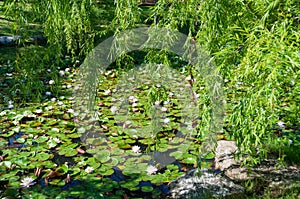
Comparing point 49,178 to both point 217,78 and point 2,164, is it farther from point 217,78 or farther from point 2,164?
point 217,78

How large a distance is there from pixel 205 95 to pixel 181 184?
80 centimetres

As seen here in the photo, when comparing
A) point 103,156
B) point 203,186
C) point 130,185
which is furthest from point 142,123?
point 203,186

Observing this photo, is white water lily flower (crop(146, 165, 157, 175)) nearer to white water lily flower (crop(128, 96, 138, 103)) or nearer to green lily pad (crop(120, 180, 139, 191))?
green lily pad (crop(120, 180, 139, 191))

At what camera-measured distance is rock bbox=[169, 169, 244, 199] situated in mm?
1934

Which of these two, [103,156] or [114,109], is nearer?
[103,156]

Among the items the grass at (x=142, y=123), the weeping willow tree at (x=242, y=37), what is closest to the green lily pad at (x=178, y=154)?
the grass at (x=142, y=123)

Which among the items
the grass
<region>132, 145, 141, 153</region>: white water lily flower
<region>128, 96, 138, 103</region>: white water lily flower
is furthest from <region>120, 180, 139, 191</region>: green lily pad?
<region>128, 96, 138, 103</region>: white water lily flower

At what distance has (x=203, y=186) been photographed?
→ 1986 millimetres

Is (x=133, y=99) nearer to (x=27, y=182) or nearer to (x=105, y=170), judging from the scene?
(x=105, y=170)

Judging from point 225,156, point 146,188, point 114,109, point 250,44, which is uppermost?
point 250,44

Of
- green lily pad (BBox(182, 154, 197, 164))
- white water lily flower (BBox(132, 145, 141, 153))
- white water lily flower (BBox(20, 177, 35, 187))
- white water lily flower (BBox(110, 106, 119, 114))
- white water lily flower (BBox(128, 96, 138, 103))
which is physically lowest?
white water lily flower (BBox(20, 177, 35, 187))

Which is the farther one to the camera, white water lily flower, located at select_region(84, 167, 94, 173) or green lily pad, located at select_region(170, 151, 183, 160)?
green lily pad, located at select_region(170, 151, 183, 160)

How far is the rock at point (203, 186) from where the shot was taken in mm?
1934

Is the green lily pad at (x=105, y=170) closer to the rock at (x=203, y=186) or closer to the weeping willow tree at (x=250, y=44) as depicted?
the rock at (x=203, y=186)
